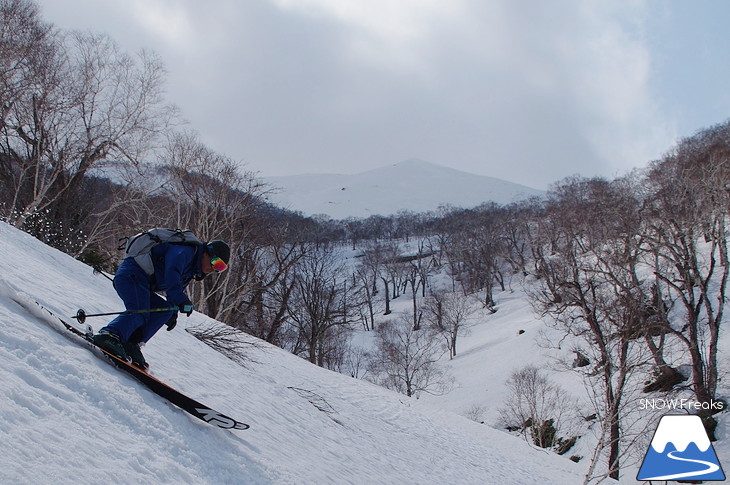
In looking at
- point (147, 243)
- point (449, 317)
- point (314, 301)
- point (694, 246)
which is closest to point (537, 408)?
point (694, 246)

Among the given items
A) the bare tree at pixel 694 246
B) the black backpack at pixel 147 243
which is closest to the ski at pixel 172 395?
the black backpack at pixel 147 243

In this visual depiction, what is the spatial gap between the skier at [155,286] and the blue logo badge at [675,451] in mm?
8692

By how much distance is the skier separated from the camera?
4016mm

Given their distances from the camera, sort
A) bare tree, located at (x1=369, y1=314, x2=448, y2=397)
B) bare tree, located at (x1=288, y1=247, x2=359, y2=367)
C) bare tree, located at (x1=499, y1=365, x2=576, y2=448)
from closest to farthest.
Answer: bare tree, located at (x1=499, y1=365, x2=576, y2=448) < bare tree, located at (x1=288, y1=247, x2=359, y2=367) < bare tree, located at (x1=369, y1=314, x2=448, y2=397)

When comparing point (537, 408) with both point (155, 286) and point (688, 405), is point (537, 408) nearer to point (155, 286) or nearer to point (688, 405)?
point (688, 405)

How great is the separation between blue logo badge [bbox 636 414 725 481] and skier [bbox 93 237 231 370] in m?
8.69

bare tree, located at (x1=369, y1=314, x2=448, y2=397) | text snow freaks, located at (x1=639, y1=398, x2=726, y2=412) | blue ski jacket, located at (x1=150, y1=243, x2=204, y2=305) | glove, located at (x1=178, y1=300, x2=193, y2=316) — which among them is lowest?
bare tree, located at (x1=369, y1=314, x2=448, y2=397)

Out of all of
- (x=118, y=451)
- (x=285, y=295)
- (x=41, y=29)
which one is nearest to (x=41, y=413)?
(x=118, y=451)

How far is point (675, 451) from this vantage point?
949 centimetres

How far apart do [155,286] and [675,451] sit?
10487mm

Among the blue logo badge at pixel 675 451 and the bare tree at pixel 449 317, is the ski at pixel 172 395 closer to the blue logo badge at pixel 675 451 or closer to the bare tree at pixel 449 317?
the blue logo badge at pixel 675 451

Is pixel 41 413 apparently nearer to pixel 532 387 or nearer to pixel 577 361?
pixel 532 387

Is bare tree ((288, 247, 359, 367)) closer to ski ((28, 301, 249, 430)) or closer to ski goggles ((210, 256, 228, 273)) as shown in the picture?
ski goggles ((210, 256, 228, 273))

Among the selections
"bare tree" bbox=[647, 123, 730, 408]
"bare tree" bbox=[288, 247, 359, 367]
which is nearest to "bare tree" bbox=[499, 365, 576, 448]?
"bare tree" bbox=[647, 123, 730, 408]
